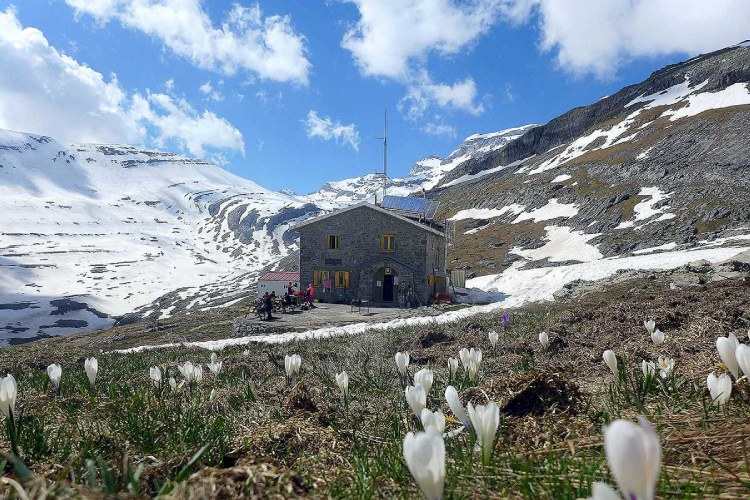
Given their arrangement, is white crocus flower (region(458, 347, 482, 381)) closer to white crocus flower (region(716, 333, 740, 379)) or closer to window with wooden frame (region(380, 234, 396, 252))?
white crocus flower (region(716, 333, 740, 379))

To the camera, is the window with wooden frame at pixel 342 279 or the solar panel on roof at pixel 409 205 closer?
the window with wooden frame at pixel 342 279

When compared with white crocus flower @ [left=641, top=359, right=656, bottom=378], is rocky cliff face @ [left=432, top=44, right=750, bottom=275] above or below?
above

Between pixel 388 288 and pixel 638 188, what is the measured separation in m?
56.4

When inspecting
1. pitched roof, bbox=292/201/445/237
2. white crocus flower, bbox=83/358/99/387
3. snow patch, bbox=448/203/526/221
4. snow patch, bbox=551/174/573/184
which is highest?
snow patch, bbox=551/174/573/184

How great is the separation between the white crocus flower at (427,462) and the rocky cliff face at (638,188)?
45.8 metres

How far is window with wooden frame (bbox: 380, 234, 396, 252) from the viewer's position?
44438 millimetres

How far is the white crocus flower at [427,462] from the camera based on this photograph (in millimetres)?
1541

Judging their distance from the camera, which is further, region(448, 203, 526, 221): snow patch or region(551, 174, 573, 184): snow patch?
region(551, 174, 573, 184): snow patch

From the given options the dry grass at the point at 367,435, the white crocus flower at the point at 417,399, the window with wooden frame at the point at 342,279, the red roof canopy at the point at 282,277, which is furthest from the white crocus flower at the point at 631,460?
the red roof canopy at the point at 282,277

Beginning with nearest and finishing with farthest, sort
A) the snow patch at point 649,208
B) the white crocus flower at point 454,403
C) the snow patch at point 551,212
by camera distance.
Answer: the white crocus flower at point 454,403, the snow patch at point 649,208, the snow patch at point 551,212

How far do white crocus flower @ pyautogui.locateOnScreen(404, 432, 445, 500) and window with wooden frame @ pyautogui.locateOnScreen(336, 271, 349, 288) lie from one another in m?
43.3

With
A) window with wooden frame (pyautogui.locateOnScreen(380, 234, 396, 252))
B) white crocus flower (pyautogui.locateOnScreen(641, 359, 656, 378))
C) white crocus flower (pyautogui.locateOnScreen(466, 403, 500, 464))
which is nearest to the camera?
white crocus flower (pyautogui.locateOnScreen(466, 403, 500, 464))

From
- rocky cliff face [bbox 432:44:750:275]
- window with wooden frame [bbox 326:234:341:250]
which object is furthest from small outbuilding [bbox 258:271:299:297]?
rocky cliff face [bbox 432:44:750:275]

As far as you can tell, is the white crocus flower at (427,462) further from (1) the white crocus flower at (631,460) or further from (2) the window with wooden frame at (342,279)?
(2) the window with wooden frame at (342,279)
